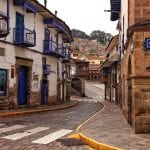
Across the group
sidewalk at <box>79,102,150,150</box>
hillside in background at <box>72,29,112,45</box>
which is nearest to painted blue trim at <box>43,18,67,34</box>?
sidewalk at <box>79,102,150,150</box>

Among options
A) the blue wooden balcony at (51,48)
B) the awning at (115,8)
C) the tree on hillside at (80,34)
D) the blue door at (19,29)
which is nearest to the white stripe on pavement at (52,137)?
the blue door at (19,29)

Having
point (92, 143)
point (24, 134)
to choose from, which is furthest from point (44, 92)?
point (92, 143)

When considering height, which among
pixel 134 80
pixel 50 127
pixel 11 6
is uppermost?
pixel 11 6

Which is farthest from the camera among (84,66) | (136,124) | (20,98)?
(84,66)

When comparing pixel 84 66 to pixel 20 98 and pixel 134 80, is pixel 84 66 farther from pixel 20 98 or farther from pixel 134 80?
pixel 134 80

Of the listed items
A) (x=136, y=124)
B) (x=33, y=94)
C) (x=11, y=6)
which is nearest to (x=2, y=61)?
(x=11, y=6)

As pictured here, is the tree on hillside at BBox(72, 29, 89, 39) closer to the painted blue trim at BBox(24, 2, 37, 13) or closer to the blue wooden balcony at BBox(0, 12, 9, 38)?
the painted blue trim at BBox(24, 2, 37, 13)

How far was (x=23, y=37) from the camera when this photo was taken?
22.8m

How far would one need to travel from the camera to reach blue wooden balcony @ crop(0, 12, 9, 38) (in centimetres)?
1956

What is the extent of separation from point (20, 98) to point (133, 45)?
41.9 feet

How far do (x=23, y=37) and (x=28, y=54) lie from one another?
6.81ft

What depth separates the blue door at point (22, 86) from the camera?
2394cm

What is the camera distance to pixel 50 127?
48.6 feet

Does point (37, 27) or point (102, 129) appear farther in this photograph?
point (37, 27)
